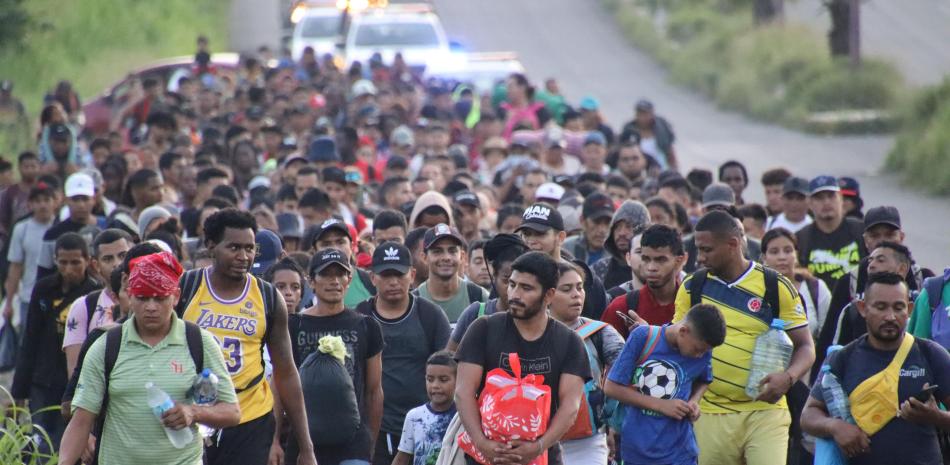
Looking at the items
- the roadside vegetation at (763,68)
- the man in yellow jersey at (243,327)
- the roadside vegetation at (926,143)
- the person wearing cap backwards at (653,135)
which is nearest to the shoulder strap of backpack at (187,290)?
the man in yellow jersey at (243,327)

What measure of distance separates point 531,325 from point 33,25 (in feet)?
54.6

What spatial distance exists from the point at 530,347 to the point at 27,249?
7.83 meters

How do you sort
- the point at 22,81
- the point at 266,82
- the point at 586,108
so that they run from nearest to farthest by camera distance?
the point at 586,108
the point at 266,82
the point at 22,81

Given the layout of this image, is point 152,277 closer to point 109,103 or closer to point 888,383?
point 888,383

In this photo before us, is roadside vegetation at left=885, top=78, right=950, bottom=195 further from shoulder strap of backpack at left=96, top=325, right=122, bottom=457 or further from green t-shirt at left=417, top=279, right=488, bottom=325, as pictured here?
shoulder strap of backpack at left=96, top=325, right=122, bottom=457

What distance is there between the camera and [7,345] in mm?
13742

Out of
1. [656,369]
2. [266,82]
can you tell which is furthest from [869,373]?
[266,82]

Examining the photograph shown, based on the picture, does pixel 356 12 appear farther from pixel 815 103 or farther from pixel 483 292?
pixel 483 292

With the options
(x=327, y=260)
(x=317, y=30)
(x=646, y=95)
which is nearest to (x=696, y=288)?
(x=327, y=260)

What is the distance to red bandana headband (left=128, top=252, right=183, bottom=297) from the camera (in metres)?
6.85

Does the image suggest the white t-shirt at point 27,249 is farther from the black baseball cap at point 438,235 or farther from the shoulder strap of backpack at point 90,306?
the black baseball cap at point 438,235

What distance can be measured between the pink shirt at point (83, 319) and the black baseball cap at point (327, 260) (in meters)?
1.30

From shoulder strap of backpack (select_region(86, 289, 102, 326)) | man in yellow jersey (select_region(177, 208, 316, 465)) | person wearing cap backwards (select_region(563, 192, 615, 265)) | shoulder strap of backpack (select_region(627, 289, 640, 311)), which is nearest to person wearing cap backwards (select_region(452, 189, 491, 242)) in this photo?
person wearing cap backwards (select_region(563, 192, 615, 265))

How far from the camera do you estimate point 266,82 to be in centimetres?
2900
